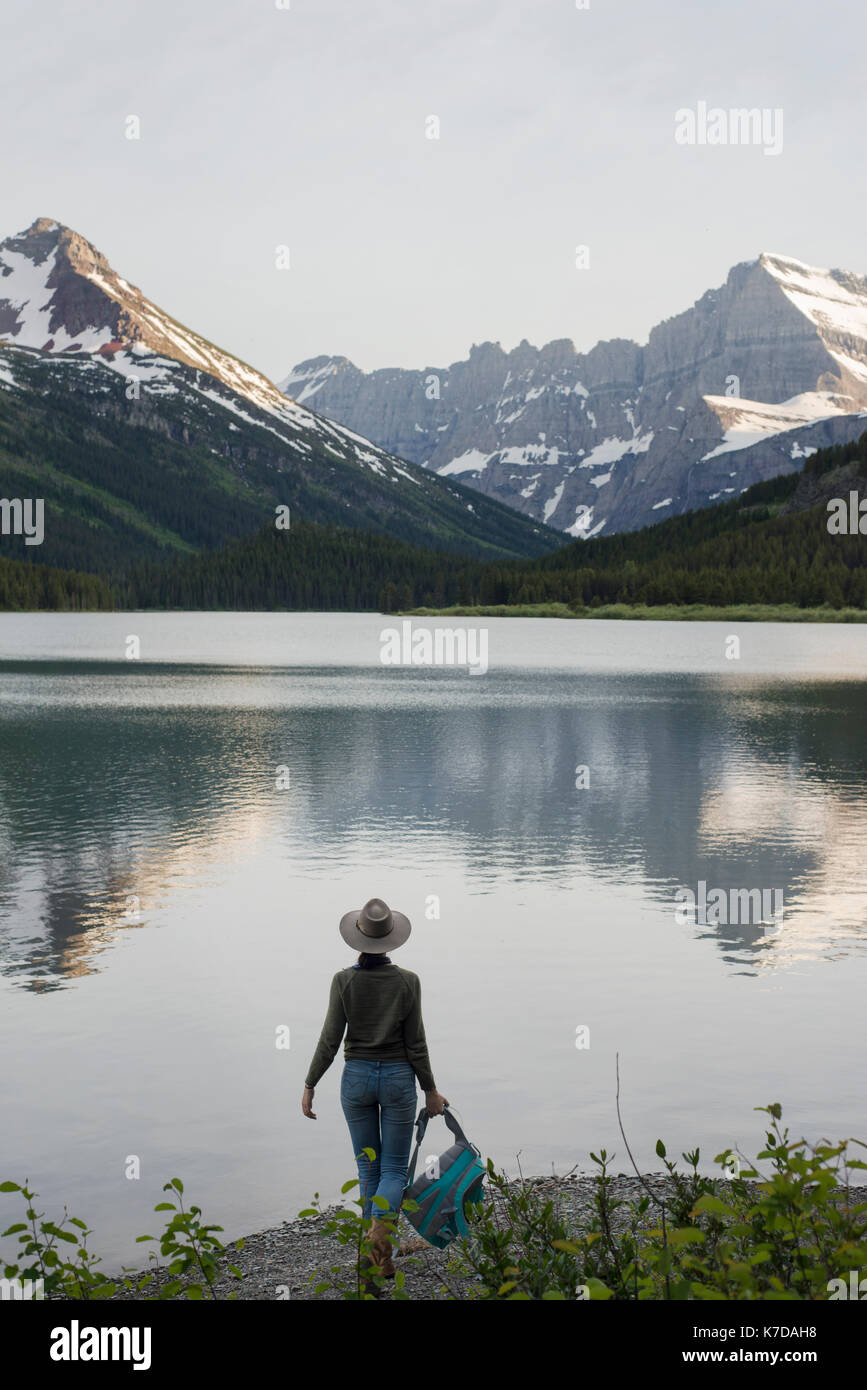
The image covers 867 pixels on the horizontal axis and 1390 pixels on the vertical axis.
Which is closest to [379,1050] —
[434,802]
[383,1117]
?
[383,1117]

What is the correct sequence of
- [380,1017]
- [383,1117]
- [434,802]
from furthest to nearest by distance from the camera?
1. [434,802]
2. [383,1117]
3. [380,1017]

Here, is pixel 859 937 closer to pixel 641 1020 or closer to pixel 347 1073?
pixel 641 1020

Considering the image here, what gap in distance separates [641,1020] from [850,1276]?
1169cm

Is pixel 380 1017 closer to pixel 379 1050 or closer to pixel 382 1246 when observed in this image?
pixel 379 1050

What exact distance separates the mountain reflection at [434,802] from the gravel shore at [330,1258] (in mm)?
10089

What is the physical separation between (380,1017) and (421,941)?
1330cm

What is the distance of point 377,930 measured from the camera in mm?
10734

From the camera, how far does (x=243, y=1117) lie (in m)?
15.5

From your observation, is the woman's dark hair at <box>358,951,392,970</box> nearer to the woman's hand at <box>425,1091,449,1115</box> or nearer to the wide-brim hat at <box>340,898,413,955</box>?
the wide-brim hat at <box>340,898,413,955</box>

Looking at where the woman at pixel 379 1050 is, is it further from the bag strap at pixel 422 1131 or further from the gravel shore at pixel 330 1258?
the gravel shore at pixel 330 1258

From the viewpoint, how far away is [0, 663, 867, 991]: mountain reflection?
26828 millimetres
